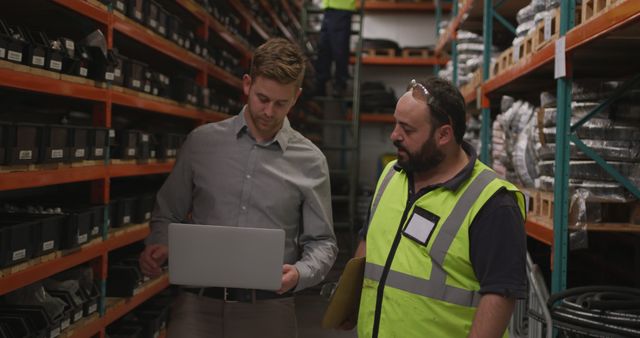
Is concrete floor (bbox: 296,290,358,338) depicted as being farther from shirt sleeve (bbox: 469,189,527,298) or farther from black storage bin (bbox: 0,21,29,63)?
shirt sleeve (bbox: 469,189,527,298)

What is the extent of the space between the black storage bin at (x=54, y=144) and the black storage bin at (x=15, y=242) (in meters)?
0.34

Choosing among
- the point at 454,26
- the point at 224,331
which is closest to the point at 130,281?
the point at 224,331

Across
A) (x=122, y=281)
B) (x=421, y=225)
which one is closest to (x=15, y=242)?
(x=122, y=281)

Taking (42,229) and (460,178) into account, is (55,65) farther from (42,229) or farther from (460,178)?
(460,178)

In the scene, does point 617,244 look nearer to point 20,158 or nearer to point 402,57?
point 20,158

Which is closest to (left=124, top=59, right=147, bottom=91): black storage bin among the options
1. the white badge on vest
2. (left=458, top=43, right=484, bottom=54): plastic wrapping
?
the white badge on vest

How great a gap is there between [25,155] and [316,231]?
1.42 metres

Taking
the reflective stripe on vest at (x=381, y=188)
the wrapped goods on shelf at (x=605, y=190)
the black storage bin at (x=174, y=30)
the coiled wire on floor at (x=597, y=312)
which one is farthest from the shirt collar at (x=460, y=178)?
the black storage bin at (x=174, y=30)

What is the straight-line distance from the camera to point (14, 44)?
2951 millimetres

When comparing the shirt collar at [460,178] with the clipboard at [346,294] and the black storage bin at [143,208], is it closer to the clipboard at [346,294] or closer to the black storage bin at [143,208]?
the clipboard at [346,294]

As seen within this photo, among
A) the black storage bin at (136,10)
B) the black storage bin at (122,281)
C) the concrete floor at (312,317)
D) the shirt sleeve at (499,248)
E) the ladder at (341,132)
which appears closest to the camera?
the shirt sleeve at (499,248)

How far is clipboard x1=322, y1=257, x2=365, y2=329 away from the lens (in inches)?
105

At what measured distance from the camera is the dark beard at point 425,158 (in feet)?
7.95

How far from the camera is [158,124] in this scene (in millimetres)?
7035
